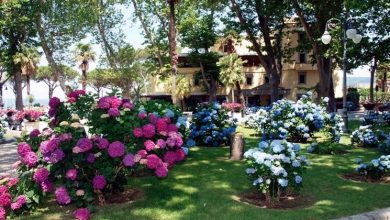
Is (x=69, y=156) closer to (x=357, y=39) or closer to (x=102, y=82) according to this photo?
(x=357, y=39)

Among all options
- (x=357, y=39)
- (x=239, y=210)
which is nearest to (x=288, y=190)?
(x=239, y=210)

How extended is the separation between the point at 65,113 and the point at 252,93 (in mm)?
39693

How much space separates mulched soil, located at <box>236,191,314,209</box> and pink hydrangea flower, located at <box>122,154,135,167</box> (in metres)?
1.92

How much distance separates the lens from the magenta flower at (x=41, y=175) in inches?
231

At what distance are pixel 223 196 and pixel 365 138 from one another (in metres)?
7.25

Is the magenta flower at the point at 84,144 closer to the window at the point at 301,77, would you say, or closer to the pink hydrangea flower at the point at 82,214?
the pink hydrangea flower at the point at 82,214

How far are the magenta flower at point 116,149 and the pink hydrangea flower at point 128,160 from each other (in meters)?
0.08

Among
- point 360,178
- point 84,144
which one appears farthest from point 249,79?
point 84,144

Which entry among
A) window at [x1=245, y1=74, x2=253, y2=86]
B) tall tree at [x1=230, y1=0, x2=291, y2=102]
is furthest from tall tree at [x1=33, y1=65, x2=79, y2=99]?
tall tree at [x1=230, y1=0, x2=291, y2=102]

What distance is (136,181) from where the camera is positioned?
26.8 feet

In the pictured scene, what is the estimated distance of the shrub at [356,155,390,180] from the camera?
7688 mm

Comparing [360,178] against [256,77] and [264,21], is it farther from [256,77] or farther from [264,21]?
[256,77]

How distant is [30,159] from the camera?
19.7 ft

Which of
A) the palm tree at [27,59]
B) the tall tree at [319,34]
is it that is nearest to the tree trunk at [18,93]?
the palm tree at [27,59]
